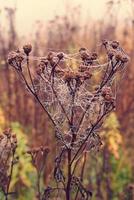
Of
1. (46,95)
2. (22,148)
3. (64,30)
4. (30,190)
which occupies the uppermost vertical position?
(64,30)

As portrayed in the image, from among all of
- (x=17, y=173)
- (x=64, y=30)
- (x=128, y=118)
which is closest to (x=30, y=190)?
(x=17, y=173)

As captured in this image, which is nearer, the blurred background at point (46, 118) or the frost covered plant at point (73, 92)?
the frost covered plant at point (73, 92)

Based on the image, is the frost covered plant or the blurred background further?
the blurred background

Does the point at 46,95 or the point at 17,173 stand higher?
Result: the point at 46,95

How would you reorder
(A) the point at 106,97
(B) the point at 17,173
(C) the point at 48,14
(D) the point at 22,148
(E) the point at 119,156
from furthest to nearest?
(C) the point at 48,14 → (E) the point at 119,156 → (B) the point at 17,173 → (D) the point at 22,148 → (A) the point at 106,97

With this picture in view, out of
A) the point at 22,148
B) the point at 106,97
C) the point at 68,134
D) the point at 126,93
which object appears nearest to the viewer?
the point at 106,97

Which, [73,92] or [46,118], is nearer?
[73,92]

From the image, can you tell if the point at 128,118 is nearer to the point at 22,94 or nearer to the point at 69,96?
the point at 22,94

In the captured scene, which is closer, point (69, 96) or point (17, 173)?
point (69, 96)
